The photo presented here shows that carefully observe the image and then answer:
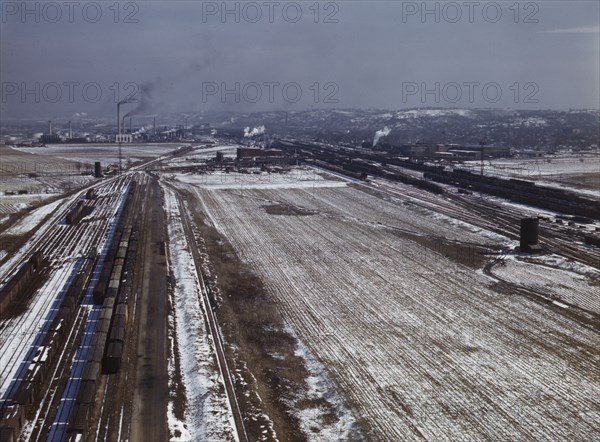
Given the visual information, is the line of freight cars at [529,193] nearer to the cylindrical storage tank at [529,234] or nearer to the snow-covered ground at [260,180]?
the snow-covered ground at [260,180]

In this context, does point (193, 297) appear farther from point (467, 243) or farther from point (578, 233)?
point (578, 233)

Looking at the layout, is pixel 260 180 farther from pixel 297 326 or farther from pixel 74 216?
pixel 297 326

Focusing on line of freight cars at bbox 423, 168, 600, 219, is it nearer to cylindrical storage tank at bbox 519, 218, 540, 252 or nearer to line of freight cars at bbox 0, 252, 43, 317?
cylindrical storage tank at bbox 519, 218, 540, 252

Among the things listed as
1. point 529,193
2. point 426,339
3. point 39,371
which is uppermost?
point 529,193

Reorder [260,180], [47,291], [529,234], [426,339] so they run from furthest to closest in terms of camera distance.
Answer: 1. [260,180]
2. [529,234]
3. [47,291]
4. [426,339]

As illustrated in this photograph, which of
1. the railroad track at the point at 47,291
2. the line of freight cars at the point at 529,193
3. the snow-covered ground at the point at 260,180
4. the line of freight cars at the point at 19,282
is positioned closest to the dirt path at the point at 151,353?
the railroad track at the point at 47,291

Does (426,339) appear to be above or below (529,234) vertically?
below

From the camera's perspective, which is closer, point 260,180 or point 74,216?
point 74,216

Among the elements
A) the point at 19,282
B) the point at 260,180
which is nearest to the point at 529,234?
the point at 19,282

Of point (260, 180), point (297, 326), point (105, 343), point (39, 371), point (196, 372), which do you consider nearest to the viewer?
point (39, 371)
